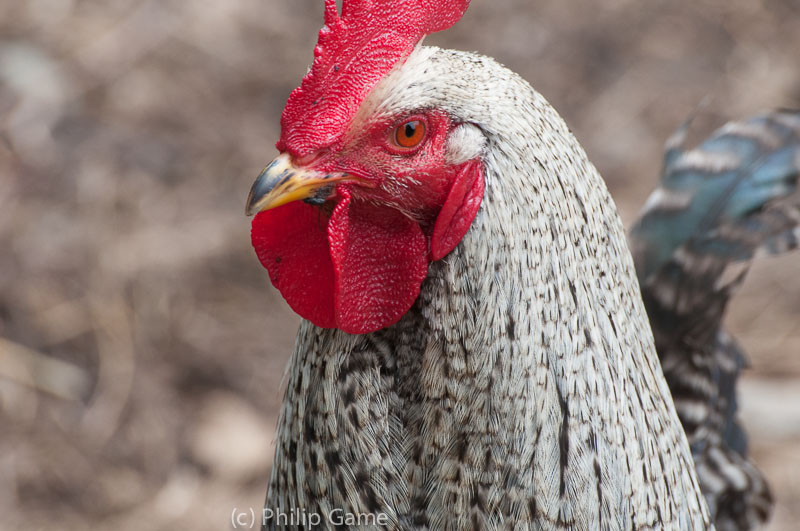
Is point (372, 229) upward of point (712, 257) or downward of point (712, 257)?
downward

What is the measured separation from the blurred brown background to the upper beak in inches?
88.1

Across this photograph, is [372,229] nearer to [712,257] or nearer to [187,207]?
[712,257]

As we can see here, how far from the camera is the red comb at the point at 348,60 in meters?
1.63

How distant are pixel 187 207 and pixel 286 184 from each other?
3013 millimetres

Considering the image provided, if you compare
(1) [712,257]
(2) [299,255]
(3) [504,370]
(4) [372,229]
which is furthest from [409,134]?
(1) [712,257]

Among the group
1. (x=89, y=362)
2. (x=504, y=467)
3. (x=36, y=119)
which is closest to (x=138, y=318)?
(x=89, y=362)

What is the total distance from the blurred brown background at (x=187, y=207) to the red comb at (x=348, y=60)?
230cm

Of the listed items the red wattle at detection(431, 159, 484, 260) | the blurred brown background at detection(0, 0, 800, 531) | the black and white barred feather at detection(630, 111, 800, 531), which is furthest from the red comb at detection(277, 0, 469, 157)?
the blurred brown background at detection(0, 0, 800, 531)

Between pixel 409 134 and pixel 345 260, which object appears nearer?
pixel 409 134

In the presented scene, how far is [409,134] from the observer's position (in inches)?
63.8

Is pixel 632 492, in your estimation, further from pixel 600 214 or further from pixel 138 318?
pixel 138 318

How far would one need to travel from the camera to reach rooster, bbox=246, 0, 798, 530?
1618 mm

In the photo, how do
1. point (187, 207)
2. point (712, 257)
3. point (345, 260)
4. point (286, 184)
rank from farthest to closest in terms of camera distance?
1. point (187, 207)
2. point (712, 257)
3. point (345, 260)
4. point (286, 184)

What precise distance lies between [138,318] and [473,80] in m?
2.83
